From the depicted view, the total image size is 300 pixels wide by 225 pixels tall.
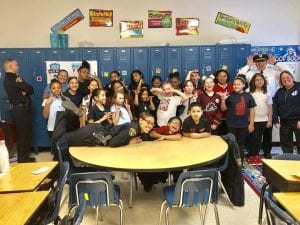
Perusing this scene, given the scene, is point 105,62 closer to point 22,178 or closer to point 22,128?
point 22,128

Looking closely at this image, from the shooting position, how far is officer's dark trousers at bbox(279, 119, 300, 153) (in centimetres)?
446

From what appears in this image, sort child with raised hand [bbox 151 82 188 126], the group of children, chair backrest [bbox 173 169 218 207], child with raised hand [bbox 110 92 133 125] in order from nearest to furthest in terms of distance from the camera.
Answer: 1. chair backrest [bbox 173 169 218 207]
2. the group of children
3. child with raised hand [bbox 110 92 133 125]
4. child with raised hand [bbox 151 82 188 126]

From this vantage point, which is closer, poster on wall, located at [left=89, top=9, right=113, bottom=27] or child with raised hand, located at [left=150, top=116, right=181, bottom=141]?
child with raised hand, located at [left=150, top=116, right=181, bottom=141]

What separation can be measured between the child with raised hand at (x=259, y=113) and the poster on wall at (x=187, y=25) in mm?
2069

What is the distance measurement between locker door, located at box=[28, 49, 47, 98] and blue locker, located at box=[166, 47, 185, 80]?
93.5 inches

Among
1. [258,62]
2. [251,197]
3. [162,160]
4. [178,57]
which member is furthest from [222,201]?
[178,57]

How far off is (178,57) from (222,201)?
3068 millimetres

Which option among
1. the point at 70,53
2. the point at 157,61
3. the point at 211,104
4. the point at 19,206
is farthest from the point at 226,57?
the point at 19,206

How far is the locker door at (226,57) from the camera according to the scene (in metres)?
5.57

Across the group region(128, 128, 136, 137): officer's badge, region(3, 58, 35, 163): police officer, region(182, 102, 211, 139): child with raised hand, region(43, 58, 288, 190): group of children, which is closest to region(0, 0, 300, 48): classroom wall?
region(43, 58, 288, 190): group of children

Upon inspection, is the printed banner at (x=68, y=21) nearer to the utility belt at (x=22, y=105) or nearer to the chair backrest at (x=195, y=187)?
the utility belt at (x=22, y=105)

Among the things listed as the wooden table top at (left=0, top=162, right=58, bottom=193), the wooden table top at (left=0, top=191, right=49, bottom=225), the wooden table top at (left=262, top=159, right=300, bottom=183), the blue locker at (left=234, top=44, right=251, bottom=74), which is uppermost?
the blue locker at (left=234, top=44, right=251, bottom=74)

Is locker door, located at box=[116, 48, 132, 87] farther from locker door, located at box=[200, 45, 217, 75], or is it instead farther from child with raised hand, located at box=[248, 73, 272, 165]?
child with raised hand, located at box=[248, 73, 272, 165]

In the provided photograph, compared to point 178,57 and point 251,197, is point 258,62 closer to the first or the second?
point 178,57
